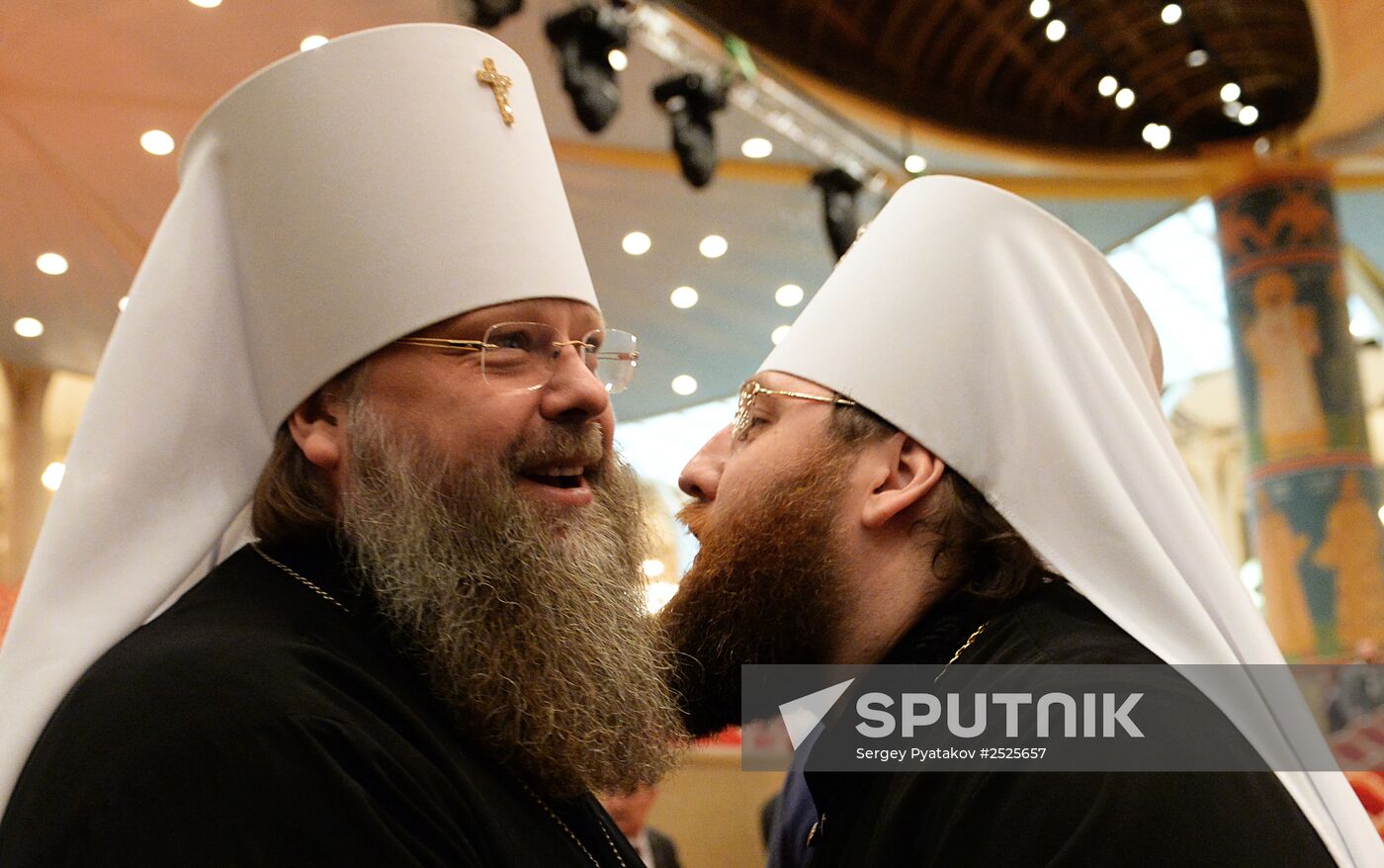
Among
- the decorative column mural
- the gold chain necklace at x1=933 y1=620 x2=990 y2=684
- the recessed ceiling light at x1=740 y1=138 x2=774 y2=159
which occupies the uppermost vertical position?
the gold chain necklace at x1=933 y1=620 x2=990 y2=684

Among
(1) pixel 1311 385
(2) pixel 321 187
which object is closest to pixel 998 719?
(2) pixel 321 187

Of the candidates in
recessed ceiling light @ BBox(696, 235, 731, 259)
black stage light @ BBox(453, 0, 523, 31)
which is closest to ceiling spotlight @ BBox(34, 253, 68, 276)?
black stage light @ BBox(453, 0, 523, 31)

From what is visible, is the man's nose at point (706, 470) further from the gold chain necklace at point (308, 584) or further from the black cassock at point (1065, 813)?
the gold chain necklace at point (308, 584)

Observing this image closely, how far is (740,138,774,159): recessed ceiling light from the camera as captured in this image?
1012cm

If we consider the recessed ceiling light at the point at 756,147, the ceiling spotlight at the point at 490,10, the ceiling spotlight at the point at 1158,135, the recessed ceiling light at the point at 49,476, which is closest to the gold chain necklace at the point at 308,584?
the ceiling spotlight at the point at 490,10

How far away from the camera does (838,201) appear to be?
30.5 feet

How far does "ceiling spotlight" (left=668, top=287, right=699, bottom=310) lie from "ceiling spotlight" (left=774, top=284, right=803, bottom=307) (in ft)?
2.87

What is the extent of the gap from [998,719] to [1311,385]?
967 centimetres

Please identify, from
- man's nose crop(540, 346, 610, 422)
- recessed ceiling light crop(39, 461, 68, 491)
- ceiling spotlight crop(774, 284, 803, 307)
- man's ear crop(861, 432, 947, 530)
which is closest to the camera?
man's nose crop(540, 346, 610, 422)

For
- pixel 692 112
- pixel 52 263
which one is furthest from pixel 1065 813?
pixel 52 263

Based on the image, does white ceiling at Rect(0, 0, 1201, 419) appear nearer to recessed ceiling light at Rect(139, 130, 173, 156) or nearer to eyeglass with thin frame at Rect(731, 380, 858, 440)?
recessed ceiling light at Rect(139, 130, 173, 156)

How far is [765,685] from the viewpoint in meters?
2.44

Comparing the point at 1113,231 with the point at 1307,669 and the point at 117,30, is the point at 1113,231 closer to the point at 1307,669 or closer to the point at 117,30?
the point at 1307,669

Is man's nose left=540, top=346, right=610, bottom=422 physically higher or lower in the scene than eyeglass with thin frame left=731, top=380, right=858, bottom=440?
higher
